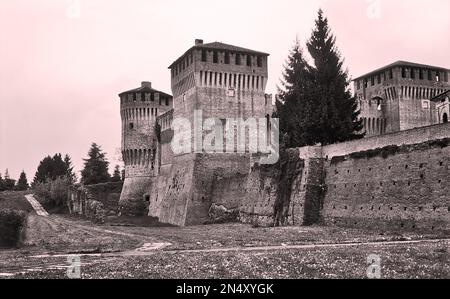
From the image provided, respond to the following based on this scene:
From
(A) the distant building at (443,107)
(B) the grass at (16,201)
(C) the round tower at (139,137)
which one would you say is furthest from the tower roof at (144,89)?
(A) the distant building at (443,107)

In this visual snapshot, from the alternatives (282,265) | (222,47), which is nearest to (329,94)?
(222,47)

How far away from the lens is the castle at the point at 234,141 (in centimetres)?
3228

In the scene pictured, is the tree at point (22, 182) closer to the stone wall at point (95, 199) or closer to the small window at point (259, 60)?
the stone wall at point (95, 199)

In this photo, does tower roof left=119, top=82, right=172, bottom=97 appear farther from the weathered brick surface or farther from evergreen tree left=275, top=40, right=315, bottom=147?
the weathered brick surface

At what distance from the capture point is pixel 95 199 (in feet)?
195

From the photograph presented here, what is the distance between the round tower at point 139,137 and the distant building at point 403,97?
74.0 feet

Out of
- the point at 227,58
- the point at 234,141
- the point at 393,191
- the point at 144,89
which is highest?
the point at 144,89

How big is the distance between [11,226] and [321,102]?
23073 mm

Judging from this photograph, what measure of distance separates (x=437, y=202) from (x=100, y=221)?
3379 centimetres

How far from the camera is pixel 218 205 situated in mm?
42219

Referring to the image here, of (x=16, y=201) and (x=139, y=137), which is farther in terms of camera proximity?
(x=16, y=201)

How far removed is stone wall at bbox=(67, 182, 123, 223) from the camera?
185 feet

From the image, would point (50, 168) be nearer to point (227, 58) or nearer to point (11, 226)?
point (227, 58)

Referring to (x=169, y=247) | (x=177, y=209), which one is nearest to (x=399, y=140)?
(x=169, y=247)
